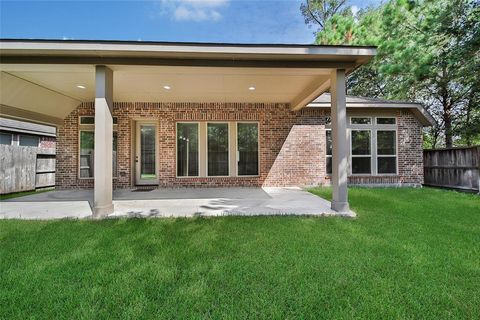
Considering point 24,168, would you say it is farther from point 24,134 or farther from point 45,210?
point 45,210

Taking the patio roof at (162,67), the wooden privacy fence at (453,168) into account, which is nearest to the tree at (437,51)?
the wooden privacy fence at (453,168)

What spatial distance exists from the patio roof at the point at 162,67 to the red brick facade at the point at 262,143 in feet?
4.94

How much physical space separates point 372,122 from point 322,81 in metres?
4.43

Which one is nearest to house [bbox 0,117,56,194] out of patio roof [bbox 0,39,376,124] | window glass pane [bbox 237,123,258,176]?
patio roof [bbox 0,39,376,124]

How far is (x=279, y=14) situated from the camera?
17906 mm

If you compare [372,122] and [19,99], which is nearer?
[19,99]

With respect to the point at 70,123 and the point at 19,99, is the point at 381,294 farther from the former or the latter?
the point at 70,123

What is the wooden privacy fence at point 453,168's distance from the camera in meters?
7.70

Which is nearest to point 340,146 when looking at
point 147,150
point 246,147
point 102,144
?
point 246,147

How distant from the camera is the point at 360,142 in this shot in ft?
29.6

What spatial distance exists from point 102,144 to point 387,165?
358 inches

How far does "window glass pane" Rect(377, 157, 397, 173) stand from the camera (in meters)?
9.02

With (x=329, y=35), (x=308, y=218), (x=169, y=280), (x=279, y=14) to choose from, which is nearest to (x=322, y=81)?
(x=308, y=218)

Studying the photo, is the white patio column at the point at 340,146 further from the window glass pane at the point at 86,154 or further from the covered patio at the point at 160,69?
the window glass pane at the point at 86,154
